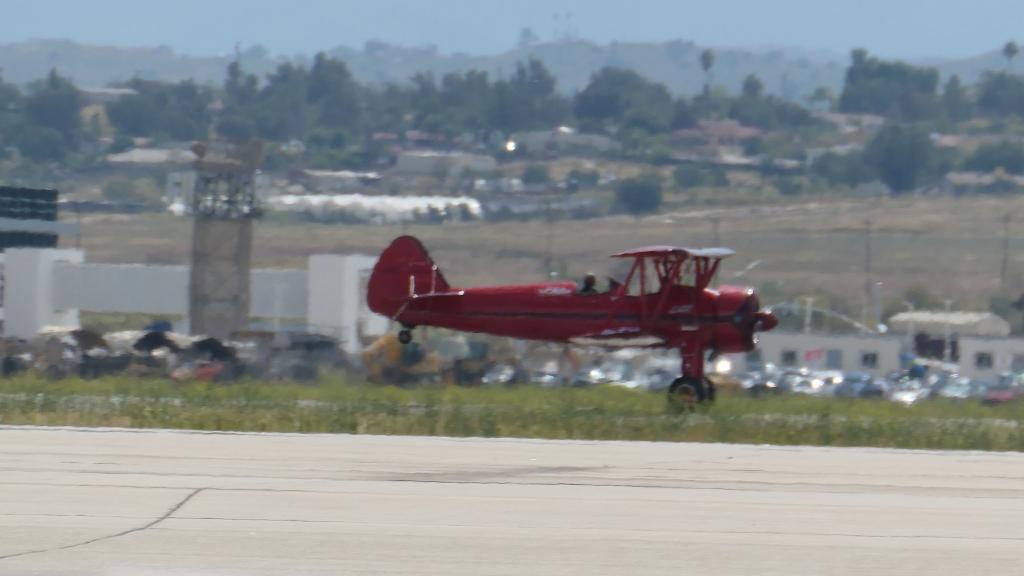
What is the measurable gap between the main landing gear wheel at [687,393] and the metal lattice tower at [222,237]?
1032 inches

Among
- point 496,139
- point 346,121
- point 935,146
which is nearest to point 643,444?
point 935,146

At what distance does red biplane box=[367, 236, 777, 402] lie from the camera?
22656 millimetres

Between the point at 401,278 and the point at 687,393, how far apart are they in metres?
5.45

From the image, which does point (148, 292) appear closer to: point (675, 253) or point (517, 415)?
point (675, 253)

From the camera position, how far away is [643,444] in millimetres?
17500

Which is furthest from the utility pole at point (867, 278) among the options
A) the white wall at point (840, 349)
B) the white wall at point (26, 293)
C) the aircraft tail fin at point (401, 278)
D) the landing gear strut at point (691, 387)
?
the landing gear strut at point (691, 387)

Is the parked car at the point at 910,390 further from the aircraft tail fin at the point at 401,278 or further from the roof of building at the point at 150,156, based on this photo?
the roof of building at the point at 150,156

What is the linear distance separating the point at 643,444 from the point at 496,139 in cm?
11666

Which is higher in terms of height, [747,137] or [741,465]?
[747,137]

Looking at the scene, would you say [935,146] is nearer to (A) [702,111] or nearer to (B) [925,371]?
(A) [702,111]

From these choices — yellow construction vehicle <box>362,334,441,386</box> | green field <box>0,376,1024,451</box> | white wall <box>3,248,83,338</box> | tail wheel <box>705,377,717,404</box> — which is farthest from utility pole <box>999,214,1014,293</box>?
tail wheel <box>705,377,717,404</box>

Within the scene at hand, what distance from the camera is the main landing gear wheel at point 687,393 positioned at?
847 inches

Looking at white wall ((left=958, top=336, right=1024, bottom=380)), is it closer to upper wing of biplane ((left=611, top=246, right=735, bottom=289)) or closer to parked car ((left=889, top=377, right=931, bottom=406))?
parked car ((left=889, top=377, right=931, bottom=406))

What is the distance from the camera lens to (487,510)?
11789 millimetres
